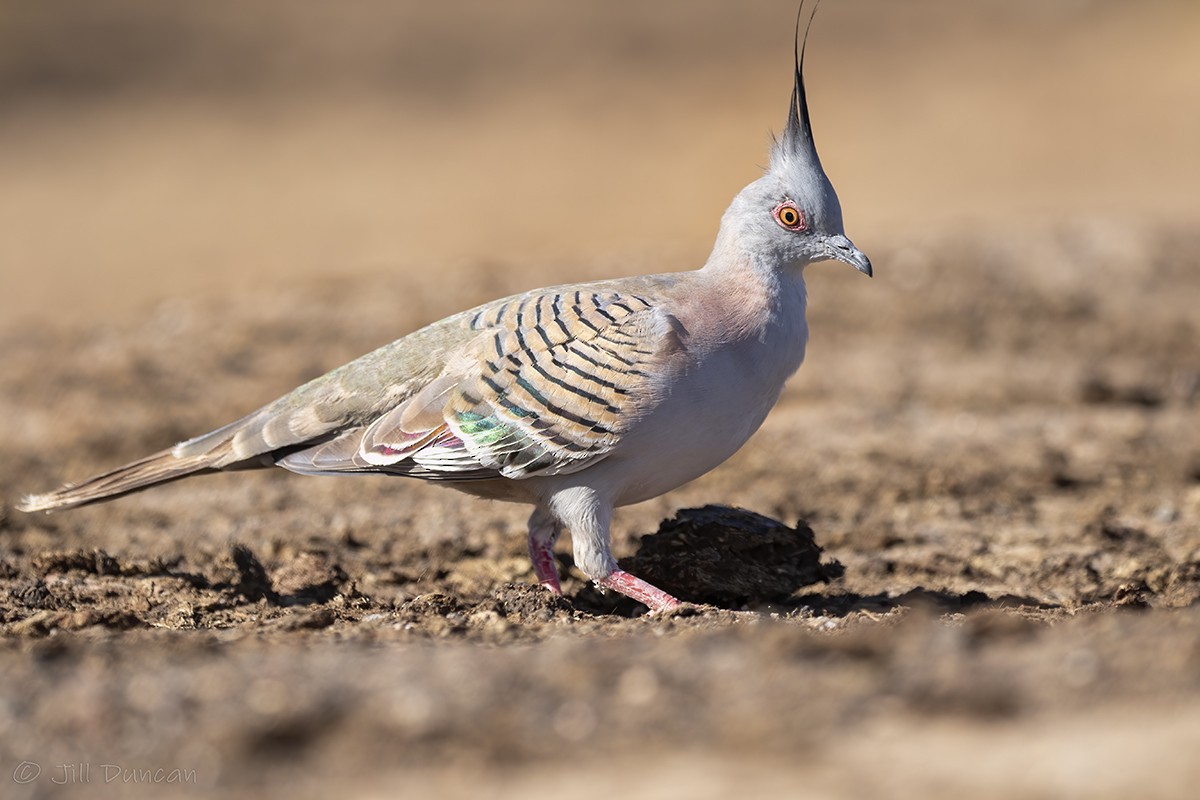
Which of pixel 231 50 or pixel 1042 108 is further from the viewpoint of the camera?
pixel 231 50

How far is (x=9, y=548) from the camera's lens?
6.89 meters

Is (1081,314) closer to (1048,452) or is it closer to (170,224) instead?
(1048,452)

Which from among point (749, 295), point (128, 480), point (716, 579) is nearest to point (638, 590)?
point (716, 579)

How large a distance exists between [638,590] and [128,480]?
216 cm

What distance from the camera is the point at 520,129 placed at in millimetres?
22422

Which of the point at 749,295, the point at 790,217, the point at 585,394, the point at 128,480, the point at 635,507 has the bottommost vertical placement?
the point at 635,507

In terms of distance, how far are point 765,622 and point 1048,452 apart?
4498 millimetres

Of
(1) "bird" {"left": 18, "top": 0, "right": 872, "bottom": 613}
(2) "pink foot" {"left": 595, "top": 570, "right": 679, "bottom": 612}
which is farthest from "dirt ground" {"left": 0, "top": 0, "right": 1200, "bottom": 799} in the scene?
(1) "bird" {"left": 18, "top": 0, "right": 872, "bottom": 613}

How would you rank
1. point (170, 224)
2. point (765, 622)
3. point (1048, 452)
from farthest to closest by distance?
point (170, 224) < point (1048, 452) < point (765, 622)

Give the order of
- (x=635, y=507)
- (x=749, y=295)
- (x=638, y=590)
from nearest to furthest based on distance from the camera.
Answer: (x=638, y=590), (x=749, y=295), (x=635, y=507)

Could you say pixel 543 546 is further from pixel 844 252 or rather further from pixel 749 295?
pixel 844 252

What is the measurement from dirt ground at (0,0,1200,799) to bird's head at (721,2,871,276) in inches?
44.7

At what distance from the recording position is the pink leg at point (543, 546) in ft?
19.2

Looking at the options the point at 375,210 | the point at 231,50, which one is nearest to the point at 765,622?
the point at 375,210
